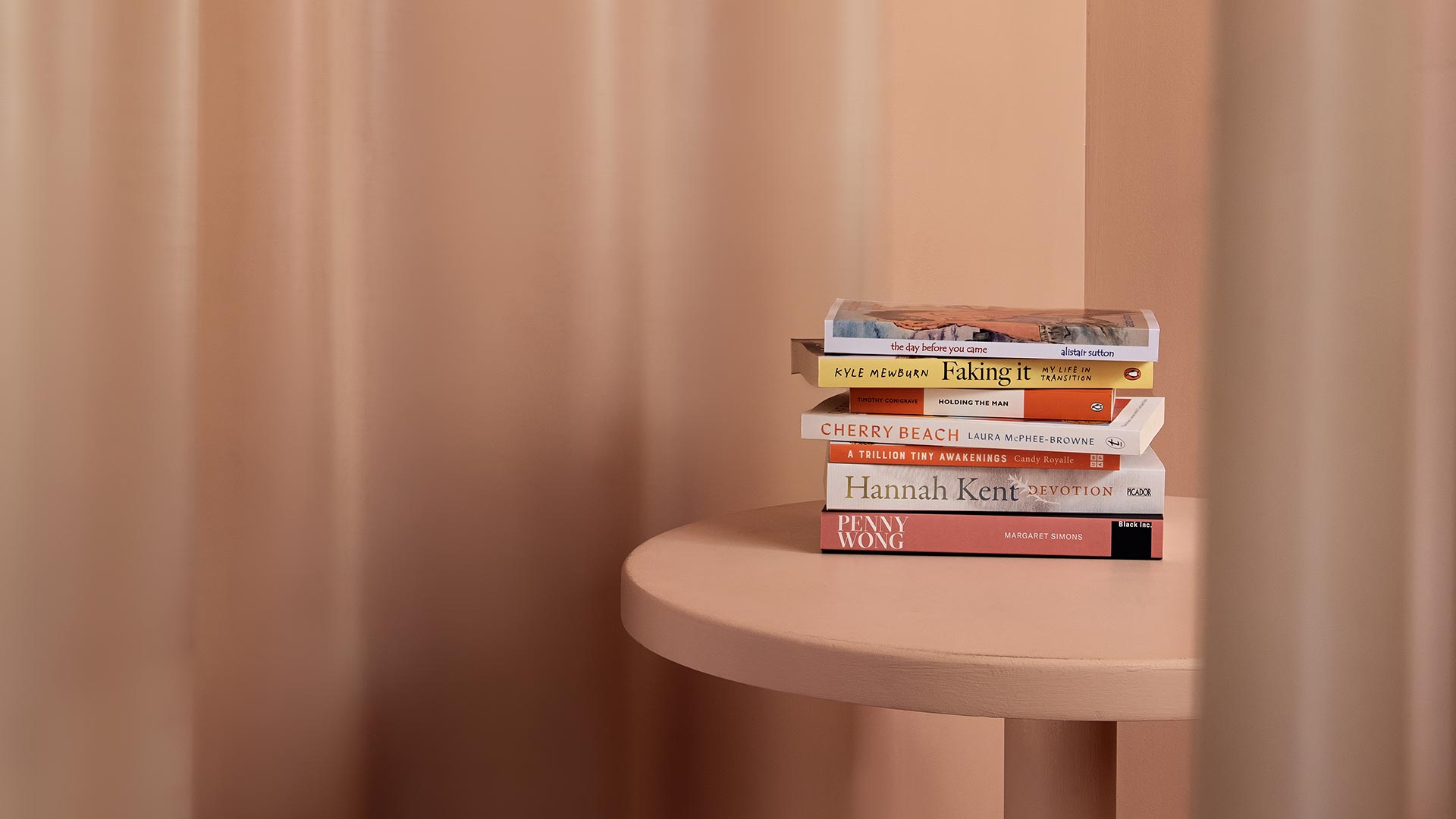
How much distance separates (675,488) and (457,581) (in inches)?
9.4

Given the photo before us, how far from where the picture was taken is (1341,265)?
0.65 feet

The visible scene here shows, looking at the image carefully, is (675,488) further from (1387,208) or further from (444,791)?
(1387,208)

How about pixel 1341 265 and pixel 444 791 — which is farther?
pixel 444 791

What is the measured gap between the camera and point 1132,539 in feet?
2.58

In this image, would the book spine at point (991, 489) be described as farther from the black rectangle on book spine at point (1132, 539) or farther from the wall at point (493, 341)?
the wall at point (493, 341)

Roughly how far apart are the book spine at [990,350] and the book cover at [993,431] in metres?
0.05

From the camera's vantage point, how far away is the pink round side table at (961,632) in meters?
0.54

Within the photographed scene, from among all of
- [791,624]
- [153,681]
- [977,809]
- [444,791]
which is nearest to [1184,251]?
[977,809]

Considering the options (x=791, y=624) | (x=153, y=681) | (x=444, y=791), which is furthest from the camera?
(x=444, y=791)

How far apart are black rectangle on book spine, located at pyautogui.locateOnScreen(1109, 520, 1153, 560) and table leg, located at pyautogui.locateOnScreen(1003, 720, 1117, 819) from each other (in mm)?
118

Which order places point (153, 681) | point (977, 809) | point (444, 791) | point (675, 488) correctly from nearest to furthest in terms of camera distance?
point (153, 681) < point (444, 791) < point (675, 488) < point (977, 809)

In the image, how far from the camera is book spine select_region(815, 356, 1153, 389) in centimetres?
81

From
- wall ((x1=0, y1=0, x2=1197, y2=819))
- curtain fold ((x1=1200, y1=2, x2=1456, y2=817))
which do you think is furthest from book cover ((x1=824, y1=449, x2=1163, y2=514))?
curtain fold ((x1=1200, y1=2, x2=1456, y2=817))

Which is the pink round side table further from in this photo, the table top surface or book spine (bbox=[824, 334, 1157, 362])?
book spine (bbox=[824, 334, 1157, 362])
